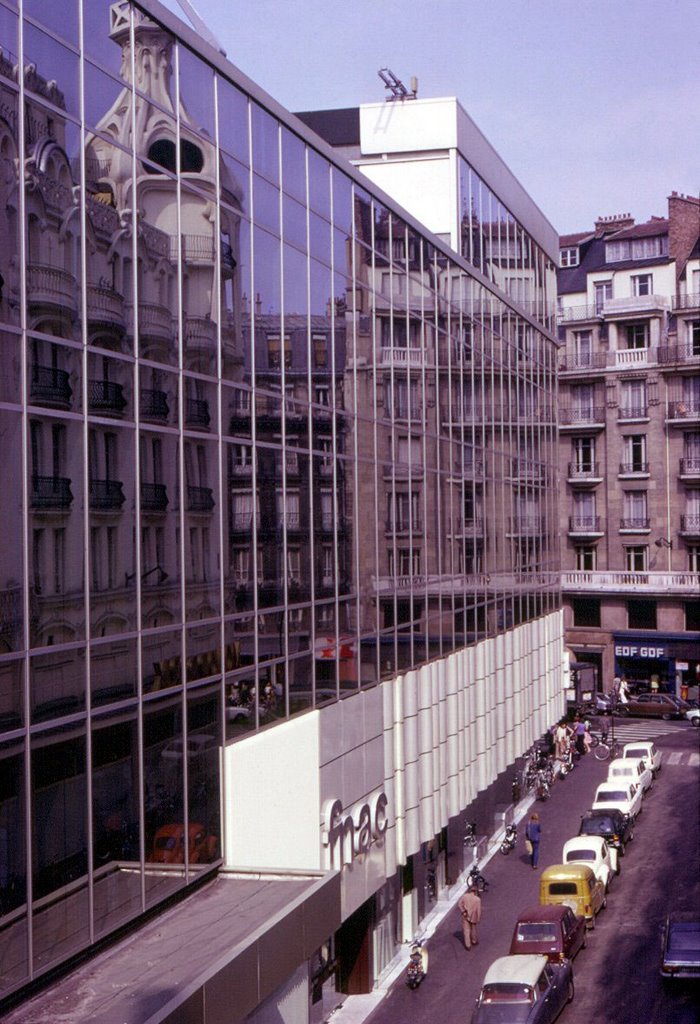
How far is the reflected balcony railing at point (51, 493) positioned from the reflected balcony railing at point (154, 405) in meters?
2.42

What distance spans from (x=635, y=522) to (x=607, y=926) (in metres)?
45.0

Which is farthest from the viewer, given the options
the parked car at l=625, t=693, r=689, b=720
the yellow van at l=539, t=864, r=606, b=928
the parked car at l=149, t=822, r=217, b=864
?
the parked car at l=625, t=693, r=689, b=720

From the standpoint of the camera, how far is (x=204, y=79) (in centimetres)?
2058

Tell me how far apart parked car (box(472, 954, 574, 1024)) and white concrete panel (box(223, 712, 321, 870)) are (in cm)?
467

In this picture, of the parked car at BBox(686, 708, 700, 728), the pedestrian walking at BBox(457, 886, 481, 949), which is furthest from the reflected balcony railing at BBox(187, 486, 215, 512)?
the parked car at BBox(686, 708, 700, 728)

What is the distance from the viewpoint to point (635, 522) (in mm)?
75375

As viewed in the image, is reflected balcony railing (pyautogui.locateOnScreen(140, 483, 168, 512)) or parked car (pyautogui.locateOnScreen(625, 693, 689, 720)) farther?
parked car (pyautogui.locateOnScreen(625, 693, 689, 720))

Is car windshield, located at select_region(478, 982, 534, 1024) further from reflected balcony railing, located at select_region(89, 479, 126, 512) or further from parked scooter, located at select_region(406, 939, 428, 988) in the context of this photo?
reflected balcony railing, located at select_region(89, 479, 126, 512)

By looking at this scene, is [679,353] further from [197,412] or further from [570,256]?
[197,412]

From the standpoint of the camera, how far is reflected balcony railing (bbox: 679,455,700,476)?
7331 cm

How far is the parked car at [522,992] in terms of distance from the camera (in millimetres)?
24359

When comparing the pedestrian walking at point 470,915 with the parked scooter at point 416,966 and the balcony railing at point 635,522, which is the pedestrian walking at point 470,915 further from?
the balcony railing at point 635,522

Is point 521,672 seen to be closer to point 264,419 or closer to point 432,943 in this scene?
point 432,943

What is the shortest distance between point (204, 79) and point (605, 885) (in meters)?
25.7
